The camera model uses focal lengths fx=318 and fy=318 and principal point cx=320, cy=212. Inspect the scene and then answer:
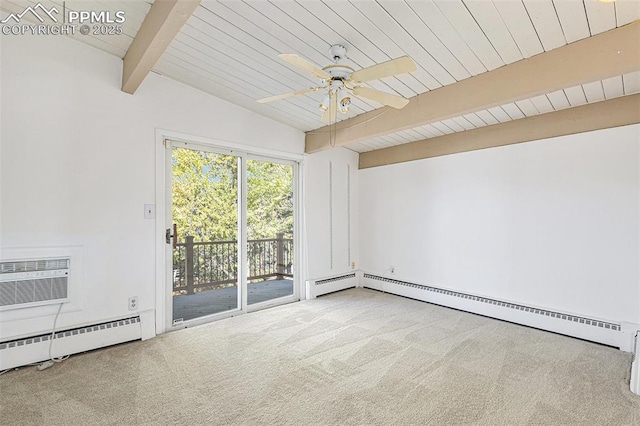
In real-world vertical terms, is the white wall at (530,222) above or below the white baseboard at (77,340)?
above

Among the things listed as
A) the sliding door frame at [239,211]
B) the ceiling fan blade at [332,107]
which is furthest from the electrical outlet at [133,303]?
the ceiling fan blade at [332,107]

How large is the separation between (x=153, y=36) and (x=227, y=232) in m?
2.24

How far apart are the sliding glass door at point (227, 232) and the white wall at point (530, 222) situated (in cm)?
175

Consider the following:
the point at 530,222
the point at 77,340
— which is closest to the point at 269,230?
the point at 77,340

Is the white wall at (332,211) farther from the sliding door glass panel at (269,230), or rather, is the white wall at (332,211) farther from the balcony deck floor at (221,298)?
the balcony deck floor at (221,298)

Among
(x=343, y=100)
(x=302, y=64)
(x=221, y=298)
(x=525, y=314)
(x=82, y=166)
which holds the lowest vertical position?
(x=525, y=314)

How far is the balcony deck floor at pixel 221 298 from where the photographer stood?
3.59 meters

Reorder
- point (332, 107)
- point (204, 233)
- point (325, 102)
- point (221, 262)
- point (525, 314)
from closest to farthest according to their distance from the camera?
point (325, 102) < point (332, 107) < point (525, 314) < point (204, 233) < point (221, 262)

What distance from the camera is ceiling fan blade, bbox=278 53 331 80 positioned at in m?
1.96

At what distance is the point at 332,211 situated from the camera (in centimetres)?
512

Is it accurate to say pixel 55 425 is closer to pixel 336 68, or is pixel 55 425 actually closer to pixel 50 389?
pixel 50 389

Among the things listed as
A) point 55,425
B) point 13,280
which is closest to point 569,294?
point 55,425

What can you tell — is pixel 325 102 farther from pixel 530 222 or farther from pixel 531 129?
pixel 530 222

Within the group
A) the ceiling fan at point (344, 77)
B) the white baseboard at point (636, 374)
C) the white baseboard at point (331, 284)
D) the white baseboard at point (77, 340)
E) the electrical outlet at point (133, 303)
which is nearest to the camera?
the ceiling fan at point (344, 77)
